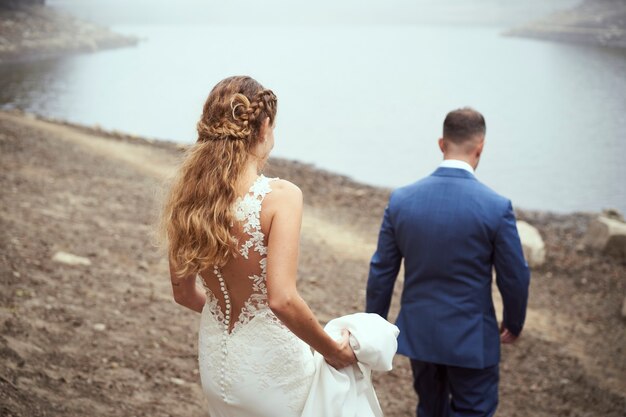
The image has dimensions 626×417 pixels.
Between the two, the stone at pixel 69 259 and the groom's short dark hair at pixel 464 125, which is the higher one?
the groom's short dark hair at pixel 464 125

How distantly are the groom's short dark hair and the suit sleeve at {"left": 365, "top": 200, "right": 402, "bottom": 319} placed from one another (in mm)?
526

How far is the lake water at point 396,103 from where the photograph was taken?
23.2 meters

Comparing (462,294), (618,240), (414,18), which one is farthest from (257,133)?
(414,18)

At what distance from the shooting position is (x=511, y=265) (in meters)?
3.40

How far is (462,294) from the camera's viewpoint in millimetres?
3482

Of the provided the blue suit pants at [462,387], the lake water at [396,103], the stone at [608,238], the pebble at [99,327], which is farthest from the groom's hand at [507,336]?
the lake water at [396,103]

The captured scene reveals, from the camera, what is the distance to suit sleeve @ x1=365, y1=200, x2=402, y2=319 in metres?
3.64

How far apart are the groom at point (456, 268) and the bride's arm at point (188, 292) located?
111cm

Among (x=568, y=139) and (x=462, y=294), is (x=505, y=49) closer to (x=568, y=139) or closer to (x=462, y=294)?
(x=568, y=139)

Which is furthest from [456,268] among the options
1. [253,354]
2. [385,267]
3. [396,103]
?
[396,103]

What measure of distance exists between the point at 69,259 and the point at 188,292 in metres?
4.98

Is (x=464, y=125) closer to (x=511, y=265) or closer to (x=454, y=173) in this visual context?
(x=454, y=173)

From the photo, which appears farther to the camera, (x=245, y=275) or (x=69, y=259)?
(x=69, y=259)

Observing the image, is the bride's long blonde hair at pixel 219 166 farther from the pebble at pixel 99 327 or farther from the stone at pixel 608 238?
the stone at pixel 608 238
